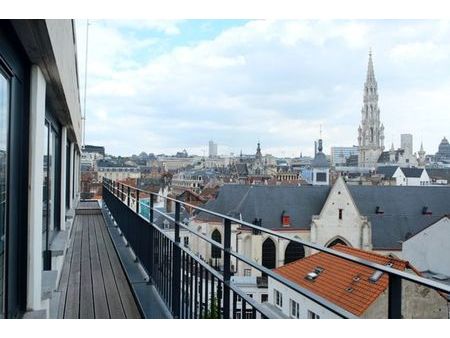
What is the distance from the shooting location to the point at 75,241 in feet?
19.9

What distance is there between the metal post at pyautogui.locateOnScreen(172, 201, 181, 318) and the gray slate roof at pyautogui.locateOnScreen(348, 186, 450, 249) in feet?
113

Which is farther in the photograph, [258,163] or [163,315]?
[258,163]

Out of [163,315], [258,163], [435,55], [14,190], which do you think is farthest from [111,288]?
[258,163]

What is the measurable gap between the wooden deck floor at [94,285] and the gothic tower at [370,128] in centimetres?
8041

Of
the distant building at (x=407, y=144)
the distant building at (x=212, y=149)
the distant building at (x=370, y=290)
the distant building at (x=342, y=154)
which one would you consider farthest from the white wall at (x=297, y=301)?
the distant building at (x=342, y=154)

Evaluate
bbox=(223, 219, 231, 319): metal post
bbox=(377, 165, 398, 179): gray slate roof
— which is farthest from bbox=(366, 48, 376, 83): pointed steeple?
bbox=(223, 219, 231, 319): metal post

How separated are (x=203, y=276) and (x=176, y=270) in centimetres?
46

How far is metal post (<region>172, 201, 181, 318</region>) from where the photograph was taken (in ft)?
8.65

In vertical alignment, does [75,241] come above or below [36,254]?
below

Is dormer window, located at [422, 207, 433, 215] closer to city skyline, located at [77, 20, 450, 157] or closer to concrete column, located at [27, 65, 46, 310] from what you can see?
city skyline, located at [77, 20, 450, 157]

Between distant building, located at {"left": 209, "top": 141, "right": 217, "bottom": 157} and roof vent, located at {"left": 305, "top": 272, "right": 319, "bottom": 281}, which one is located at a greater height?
distant building, located at {"left": 209, "top": 141, "right": 217, "bottom": 157}

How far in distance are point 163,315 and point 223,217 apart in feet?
3.88

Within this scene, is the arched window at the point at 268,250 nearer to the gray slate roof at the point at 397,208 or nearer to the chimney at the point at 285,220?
the chimney at the point at 285,220

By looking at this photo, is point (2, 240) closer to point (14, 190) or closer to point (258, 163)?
point (14, 190)
